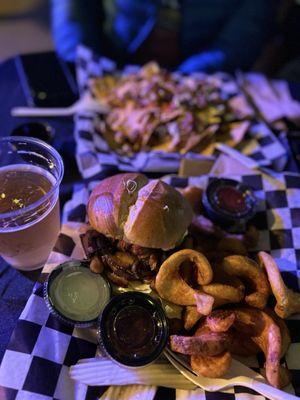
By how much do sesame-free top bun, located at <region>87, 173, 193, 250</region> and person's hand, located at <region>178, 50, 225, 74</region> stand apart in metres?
1.48

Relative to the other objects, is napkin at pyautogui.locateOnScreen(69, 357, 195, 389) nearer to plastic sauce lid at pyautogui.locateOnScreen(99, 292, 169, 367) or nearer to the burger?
plastic sauce lid at pyautogui.locateOnScreen(99, 292, 169, 367)

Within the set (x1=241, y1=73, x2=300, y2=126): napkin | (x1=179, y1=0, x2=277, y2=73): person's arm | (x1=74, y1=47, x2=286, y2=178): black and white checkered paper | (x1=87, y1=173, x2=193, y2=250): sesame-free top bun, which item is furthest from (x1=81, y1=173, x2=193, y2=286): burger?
(x1=179, y1=0, x2=277, y2=73): person's arm

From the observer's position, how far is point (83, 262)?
1.36 m

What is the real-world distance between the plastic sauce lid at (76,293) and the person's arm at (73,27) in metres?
1.57

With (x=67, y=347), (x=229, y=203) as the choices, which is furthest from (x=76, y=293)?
(x=229, y=203)

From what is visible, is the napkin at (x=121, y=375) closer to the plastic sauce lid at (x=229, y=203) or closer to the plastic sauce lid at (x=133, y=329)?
the plastic sauce lid at (x=133, y=329)

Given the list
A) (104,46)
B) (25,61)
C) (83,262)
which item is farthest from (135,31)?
(83,262)

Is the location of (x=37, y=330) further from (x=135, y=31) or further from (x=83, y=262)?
(x=135, y=31)

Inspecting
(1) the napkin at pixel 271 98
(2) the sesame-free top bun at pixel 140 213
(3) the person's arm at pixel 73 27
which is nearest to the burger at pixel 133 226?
(2) the sesame-free top bun at pixel 140 213

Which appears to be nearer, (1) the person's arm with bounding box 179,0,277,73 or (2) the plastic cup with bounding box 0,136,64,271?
(2) the plastic cup with bounding box 0,136,64,271

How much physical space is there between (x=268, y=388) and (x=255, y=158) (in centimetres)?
111

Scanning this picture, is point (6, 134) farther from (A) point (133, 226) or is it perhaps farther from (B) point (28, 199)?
(A) point (133, 226)

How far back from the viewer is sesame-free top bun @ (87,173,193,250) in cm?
127

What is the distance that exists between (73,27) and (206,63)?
0.85m
